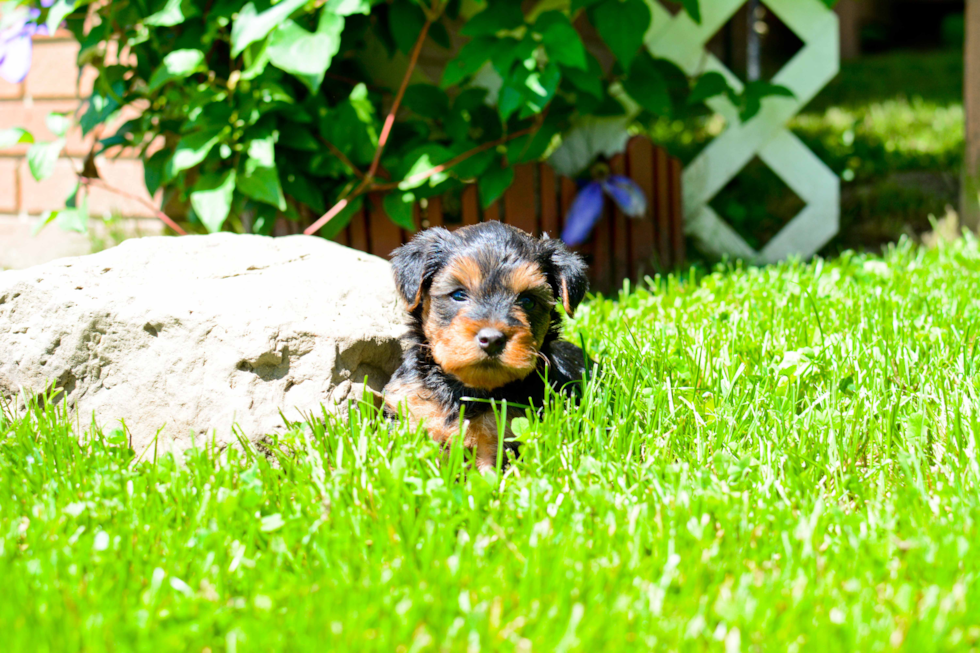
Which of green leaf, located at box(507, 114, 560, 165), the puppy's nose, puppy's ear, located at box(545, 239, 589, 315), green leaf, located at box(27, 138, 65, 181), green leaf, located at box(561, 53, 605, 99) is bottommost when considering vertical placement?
green leaf, located at box(27, 138, 65, 181)

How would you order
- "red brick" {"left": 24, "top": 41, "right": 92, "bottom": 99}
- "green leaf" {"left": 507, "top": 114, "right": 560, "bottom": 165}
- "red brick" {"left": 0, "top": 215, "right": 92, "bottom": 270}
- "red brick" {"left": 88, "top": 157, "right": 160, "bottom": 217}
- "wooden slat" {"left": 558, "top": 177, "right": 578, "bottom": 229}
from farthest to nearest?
1. "red brick" {"left": 0, "top": 215, "right": 92, "bottom": 270}
2. "red brick" {"left": 24, "top": 41, "right": 92, "bottom": 99}
3. "red brick" {"left": 88, "top": 157, "right": 160, "bottom": 217}
4. "wooden slat" {"left": 558, "top": 177, "right": 578, "bottom": 229}
5. "green leaf" {"left": 507, "top": 114, "right": 560, "bottom": 165}

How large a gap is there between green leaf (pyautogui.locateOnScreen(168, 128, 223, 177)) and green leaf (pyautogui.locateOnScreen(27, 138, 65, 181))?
2.19 ft

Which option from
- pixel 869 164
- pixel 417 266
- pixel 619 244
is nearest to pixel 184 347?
pixel 417 266

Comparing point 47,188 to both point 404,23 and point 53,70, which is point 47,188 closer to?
point 53,70

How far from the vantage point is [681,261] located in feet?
20.1

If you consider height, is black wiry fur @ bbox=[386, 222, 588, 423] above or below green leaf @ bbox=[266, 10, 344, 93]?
below

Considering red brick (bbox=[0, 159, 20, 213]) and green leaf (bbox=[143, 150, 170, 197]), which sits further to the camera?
red brick (bbox=[0, 159, 20, 213])

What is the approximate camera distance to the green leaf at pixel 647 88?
5.00 m

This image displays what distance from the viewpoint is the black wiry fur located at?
2982mm

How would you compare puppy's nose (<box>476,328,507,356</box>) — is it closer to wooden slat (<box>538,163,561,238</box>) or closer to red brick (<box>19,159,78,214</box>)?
wooden slat (<box>538,163,561,238</box>)

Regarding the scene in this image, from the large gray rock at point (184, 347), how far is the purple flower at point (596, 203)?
2.37m

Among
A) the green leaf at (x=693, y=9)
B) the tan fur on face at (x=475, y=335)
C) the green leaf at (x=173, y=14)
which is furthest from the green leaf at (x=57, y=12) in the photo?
the green leaf at (x=693, y=9)

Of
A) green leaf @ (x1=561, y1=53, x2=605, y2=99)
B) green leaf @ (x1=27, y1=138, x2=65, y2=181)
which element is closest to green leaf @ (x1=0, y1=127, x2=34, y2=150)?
green leaf @ (x1=27, y1=138, x2=65, y2=181)

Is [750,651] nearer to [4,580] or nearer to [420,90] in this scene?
[4,580]
